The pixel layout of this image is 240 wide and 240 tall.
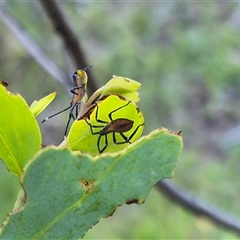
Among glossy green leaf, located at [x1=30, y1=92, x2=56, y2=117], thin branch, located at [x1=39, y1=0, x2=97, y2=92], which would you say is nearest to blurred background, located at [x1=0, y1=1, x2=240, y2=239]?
thin branch, located at [x1=39, y1=0, x2=97, y2=92]

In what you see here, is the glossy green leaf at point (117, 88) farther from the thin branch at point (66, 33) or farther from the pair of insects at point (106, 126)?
the thin branch at point (66, 33)

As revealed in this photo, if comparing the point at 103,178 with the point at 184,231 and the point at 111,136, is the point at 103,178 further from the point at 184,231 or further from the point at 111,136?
the point at 184,231

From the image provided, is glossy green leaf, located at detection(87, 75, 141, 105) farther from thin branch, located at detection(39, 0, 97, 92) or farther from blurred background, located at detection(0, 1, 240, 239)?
blurred background, located at detection(0, 1, 240, 239)

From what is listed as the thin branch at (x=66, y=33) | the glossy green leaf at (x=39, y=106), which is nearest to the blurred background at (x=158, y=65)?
the thin branch at (x=66, y=33)

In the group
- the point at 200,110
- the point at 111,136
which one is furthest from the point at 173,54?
the point at 111,136

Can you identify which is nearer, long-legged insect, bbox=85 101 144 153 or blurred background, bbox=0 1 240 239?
long-legged insect, bbox=85 101 144 153

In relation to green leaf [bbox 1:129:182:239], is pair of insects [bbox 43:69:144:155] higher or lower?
higher

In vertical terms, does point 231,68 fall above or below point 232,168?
above
